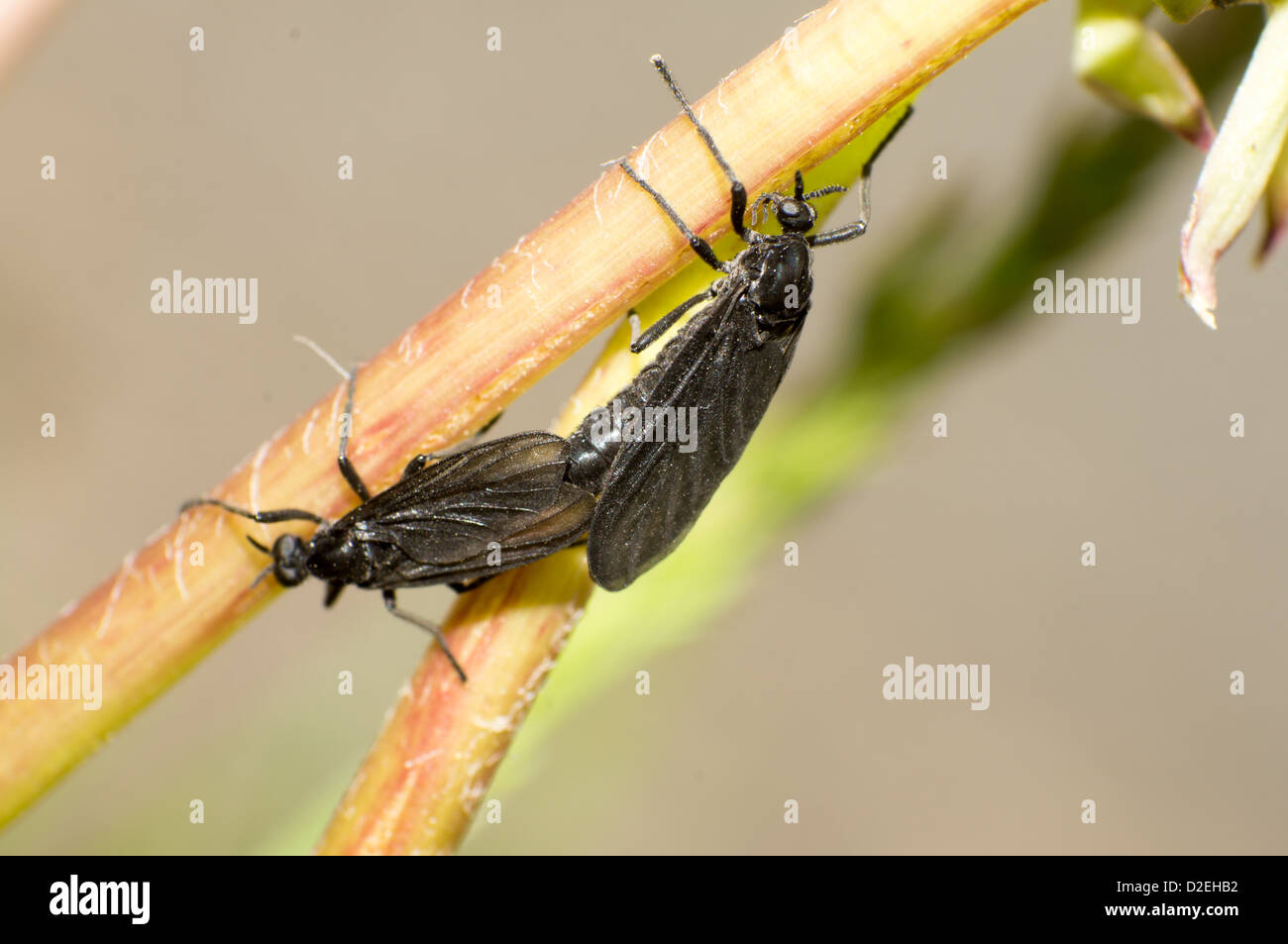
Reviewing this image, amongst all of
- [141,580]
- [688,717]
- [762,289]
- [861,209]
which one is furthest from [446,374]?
[688,717]

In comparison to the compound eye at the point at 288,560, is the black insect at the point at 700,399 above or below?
A: above

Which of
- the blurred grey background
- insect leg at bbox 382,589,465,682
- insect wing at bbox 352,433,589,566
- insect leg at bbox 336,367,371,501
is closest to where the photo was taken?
insect leg at bbox 336,367,371,501

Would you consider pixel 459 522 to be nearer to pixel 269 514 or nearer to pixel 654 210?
pixel 269 514

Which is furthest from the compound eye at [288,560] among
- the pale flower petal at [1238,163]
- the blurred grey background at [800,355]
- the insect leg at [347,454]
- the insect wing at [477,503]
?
the blurred grey background at [800,355]

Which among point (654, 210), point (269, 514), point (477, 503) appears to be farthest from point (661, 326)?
point (477, 503)

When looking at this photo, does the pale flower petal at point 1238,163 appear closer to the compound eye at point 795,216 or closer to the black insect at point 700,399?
the black insect at point 700,399

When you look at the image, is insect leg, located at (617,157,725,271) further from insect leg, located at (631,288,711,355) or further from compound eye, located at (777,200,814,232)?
compound eye, located at (777,200,814,232)

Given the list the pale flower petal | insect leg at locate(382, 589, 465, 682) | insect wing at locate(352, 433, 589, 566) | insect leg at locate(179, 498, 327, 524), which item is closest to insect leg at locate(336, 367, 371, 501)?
insect leg at locate(179, 498, 327, 524)

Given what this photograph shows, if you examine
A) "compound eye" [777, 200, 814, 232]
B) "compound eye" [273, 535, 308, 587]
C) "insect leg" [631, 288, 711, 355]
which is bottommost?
"compound eye" [273, 535, 308, 587]
